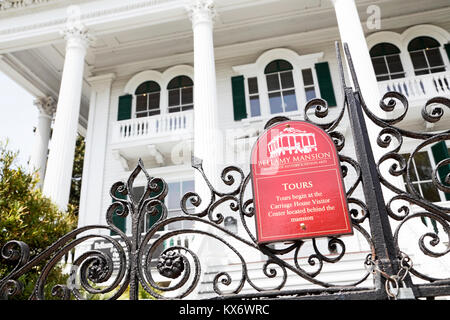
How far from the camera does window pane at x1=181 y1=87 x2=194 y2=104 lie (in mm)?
12641

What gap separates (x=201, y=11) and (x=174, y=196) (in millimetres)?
5902

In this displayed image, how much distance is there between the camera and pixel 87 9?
35.4 feet

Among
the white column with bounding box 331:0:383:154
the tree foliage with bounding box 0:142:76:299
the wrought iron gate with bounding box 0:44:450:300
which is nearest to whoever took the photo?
the wrought iron gate with bounding box 0:44:450:300

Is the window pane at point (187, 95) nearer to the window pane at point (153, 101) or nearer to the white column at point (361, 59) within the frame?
the window pane at point (153, 101)

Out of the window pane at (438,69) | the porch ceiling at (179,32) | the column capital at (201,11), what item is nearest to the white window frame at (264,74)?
the porch ceiling at (179,32)

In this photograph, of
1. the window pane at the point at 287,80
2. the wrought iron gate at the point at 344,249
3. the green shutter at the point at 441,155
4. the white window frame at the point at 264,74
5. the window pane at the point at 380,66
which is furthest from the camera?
the window pane at the point at 287,80

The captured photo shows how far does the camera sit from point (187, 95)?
41.8 ft

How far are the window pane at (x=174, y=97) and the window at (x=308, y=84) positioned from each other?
461 centimetres

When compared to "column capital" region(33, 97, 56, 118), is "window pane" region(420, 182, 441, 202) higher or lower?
lower

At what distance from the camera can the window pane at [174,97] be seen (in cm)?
1271

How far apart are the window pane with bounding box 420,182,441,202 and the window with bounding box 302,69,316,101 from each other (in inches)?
174

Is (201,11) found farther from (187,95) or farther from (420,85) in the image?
(420,85)

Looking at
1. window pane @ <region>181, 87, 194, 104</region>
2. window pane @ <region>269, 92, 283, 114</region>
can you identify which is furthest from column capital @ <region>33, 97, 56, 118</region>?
window pane @ <region>269, 92, 283, 114</region>

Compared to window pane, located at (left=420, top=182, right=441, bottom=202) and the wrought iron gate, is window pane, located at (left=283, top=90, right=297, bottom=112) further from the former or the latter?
the wrought iron gate
